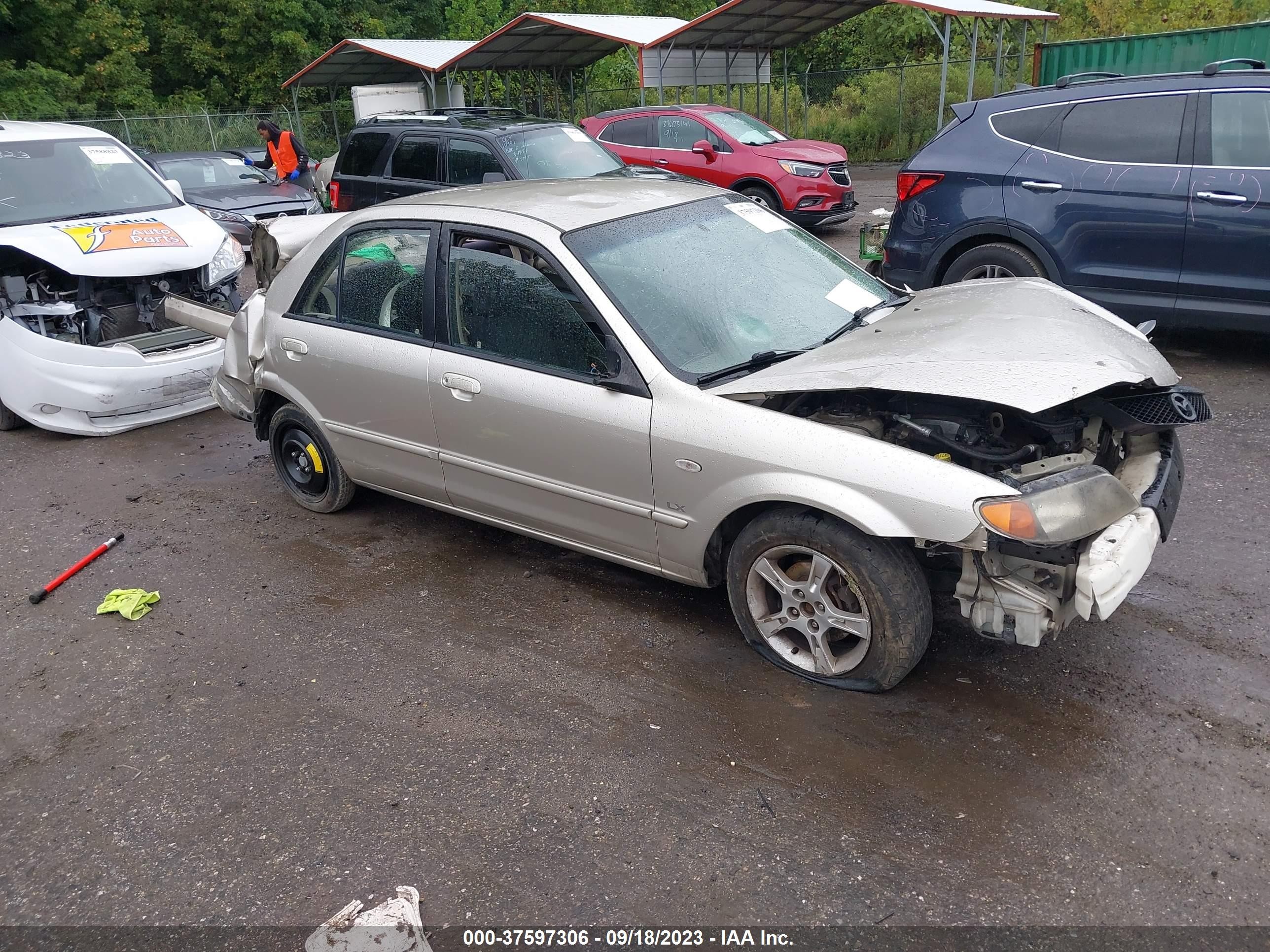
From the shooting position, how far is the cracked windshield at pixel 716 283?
151 inches

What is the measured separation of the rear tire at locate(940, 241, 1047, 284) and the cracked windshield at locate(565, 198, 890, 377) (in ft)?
8.77

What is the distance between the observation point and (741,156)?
13.2 metres

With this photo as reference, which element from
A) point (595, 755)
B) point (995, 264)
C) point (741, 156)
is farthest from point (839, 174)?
point (595, 755)

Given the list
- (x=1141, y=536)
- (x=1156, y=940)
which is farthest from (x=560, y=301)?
(x=1156, y=940)

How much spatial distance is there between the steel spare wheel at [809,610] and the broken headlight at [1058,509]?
0.56 meters

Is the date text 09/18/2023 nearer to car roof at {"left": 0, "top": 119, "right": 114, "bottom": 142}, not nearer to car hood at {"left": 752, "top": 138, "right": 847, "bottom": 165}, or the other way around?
car roof at {"left": 0, "top": 119, "right": 114, "bottom": 142}

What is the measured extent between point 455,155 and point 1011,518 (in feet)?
26.6

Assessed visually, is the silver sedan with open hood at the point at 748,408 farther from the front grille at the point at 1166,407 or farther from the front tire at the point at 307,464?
the front tire at the point at 307,464

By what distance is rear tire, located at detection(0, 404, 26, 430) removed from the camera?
23.2 ft

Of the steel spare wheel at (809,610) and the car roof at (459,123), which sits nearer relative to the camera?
the steel spare wheel at (809,610)

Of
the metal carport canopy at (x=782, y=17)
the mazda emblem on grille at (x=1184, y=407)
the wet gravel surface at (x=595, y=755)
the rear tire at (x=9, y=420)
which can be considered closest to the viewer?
the wet gravel surface at (x=595, y=755)

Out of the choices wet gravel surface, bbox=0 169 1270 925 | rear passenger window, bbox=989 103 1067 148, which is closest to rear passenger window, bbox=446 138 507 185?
rear passenger window, bbox=989 103 1067 148

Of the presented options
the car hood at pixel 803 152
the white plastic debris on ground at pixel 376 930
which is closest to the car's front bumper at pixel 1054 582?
the white plastic debris on ground at pixel 376 930

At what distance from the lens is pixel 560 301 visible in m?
3.95
